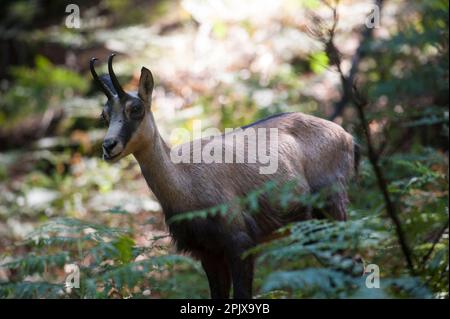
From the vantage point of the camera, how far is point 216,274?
19.9ft

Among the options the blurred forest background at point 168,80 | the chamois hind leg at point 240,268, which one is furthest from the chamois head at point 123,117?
the blurred forest background at point 168,80

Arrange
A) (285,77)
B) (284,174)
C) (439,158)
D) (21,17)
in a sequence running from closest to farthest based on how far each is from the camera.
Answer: (284,174) → (439,158) → (285,77) → (21,17)

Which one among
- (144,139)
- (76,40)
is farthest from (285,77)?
(144,139)

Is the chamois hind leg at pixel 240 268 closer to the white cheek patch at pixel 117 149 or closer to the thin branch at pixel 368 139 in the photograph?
the white cheek patch at pixel 117 149

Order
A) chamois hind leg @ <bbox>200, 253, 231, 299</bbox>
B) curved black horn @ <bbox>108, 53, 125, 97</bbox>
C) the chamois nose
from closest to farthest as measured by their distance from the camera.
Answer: the chamois nose → curved black horn @ <bbox>108, 53, 125, 97</bbox> → chamois hind leg @ <bbox>200, 253, 231, 299</bbox>

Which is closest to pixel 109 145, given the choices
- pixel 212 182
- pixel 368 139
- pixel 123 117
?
pixel 123 117

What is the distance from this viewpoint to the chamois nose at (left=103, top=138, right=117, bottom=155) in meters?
5.32

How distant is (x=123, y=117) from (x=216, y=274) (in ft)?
5.08

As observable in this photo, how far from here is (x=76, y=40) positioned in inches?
595

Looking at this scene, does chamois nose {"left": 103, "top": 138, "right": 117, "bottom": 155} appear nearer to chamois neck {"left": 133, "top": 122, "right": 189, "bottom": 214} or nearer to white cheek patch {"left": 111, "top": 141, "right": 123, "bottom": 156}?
white cheek patch {"left": 111, "top": 141, "right": 123, "bottom": 156}

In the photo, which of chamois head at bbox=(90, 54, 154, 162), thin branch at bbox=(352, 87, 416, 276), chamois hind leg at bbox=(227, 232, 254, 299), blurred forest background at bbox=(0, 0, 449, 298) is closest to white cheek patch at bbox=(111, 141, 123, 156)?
chamois head at bbox=(90, 54, 154, 162)

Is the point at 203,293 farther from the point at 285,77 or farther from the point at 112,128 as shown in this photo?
the point at 285,77

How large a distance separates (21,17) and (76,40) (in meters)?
1.97

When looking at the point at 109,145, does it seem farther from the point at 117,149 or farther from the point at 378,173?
the point at 378,173
